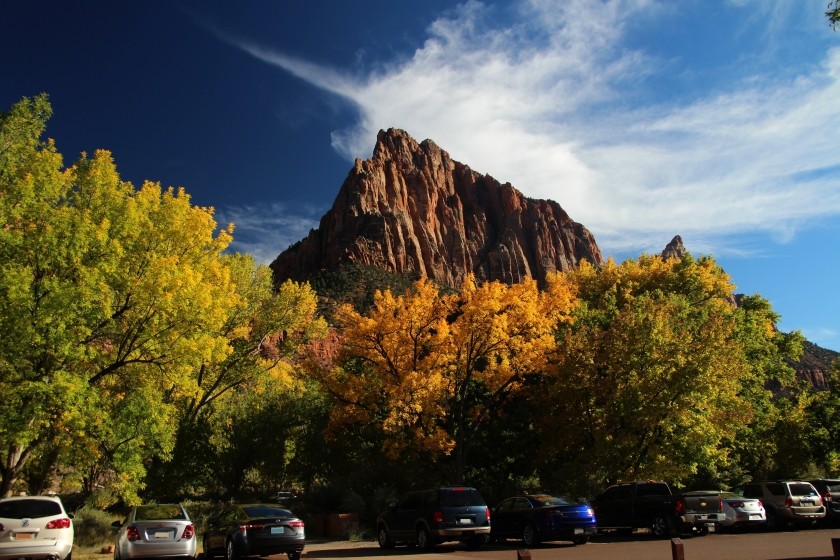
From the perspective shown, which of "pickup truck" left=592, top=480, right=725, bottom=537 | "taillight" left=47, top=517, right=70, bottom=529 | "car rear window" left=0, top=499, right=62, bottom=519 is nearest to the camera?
"car rear window" left=0, top=499, right=62, bottom=519

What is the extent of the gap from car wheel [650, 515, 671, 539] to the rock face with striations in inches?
4049

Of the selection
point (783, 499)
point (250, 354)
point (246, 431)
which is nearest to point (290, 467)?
point (246, 431)

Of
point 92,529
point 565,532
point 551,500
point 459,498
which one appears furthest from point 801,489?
point 92,529

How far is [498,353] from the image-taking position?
2398 centimetres

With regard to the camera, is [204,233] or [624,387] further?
[624,387]

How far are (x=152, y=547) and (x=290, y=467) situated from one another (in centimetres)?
1637

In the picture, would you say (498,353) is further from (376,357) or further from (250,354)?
(250,354)

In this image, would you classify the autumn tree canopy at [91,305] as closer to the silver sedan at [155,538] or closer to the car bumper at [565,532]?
the silver sedan at [155,538]

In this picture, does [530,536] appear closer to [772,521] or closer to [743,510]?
[743,510]

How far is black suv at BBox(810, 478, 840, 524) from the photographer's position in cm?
2055

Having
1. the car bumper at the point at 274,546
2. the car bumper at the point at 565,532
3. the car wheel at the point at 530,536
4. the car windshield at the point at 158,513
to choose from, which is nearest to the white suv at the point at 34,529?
the car windshield at the point at 158,513

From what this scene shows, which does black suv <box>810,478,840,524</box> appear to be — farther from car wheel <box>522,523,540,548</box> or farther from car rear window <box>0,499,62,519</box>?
car rear window <box>0,499,62,519</box>

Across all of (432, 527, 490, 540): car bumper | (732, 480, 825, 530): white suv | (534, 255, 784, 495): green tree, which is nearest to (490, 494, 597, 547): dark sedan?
(432, 527, 490, 540): car bumper

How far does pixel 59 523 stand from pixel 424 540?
325 inches
